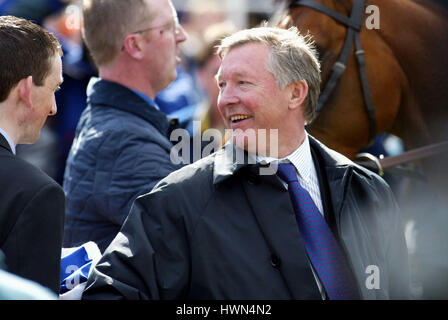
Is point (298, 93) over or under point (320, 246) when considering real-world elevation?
over

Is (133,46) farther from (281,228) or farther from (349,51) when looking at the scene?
(281,228)

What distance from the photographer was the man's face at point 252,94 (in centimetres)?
249

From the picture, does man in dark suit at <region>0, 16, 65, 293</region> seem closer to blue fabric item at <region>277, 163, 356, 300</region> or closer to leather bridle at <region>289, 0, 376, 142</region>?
blue fabric item at <region>277, 163, 356, 300</region>

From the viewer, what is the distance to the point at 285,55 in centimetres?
253

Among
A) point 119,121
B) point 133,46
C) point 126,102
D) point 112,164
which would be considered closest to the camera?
point 112,164

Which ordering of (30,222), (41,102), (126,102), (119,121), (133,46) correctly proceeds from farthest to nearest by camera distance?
(133,46)
(126,102)
(119,121)
(41,102)
(30,222)

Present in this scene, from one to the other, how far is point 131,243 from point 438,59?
6.57 ft

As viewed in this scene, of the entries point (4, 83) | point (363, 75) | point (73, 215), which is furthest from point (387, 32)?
point (4, 83)

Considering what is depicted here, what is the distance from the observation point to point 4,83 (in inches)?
84.3

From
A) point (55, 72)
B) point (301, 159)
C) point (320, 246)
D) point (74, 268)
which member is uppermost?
point (55, 72)

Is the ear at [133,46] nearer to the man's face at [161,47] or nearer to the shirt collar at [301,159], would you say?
the man's face at [161,47]

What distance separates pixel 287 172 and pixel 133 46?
1374 millimetres

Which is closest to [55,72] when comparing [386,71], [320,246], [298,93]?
[298,93]
